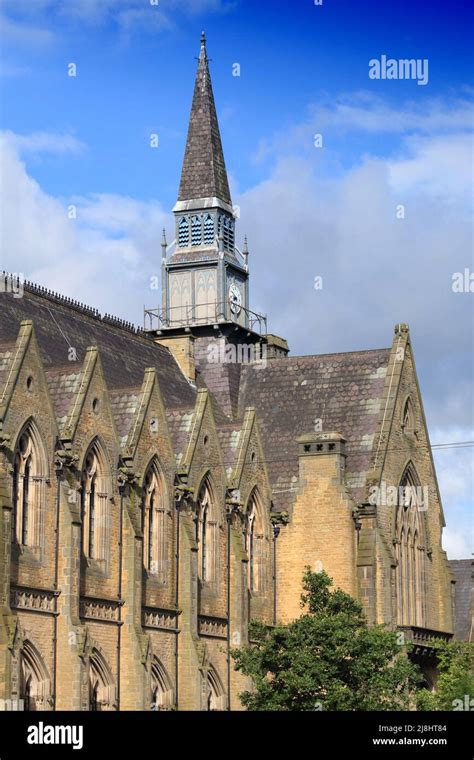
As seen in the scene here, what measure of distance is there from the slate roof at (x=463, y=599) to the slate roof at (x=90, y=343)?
90.5ft

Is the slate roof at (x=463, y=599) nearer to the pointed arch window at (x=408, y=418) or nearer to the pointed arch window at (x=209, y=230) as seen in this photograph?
the pointed arch window at (x=408, y=418)

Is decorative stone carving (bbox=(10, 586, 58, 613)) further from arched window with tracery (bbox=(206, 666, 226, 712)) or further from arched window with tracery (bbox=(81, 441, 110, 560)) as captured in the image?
arched window with tracery (bbox=(206, 666, 226, 712))

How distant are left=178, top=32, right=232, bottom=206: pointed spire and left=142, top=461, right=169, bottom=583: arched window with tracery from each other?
24.1 meters

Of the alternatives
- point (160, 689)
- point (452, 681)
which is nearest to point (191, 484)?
point (160, 689)

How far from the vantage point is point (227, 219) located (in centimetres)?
8075

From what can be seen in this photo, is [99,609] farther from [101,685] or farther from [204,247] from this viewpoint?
[204,247]

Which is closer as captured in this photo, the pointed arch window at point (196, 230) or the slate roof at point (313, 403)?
the slate roof at point (313, 403)

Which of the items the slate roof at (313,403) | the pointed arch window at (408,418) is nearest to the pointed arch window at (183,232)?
the slate roof at (313,403)

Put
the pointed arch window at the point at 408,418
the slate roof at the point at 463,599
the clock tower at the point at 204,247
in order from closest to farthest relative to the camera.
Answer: the pointed arch window at the point at 408,418 → the clock tower at the point at 204,247 → the slate roof at the point at 463,599

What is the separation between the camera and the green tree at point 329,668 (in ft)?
176

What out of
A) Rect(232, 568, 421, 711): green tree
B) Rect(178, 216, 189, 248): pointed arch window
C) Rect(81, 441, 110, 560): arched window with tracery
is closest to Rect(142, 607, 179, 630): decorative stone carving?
Rect(81, 441, 110, 560): arched window with tracery

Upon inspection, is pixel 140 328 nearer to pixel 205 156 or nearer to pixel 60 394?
pixel 205 156
